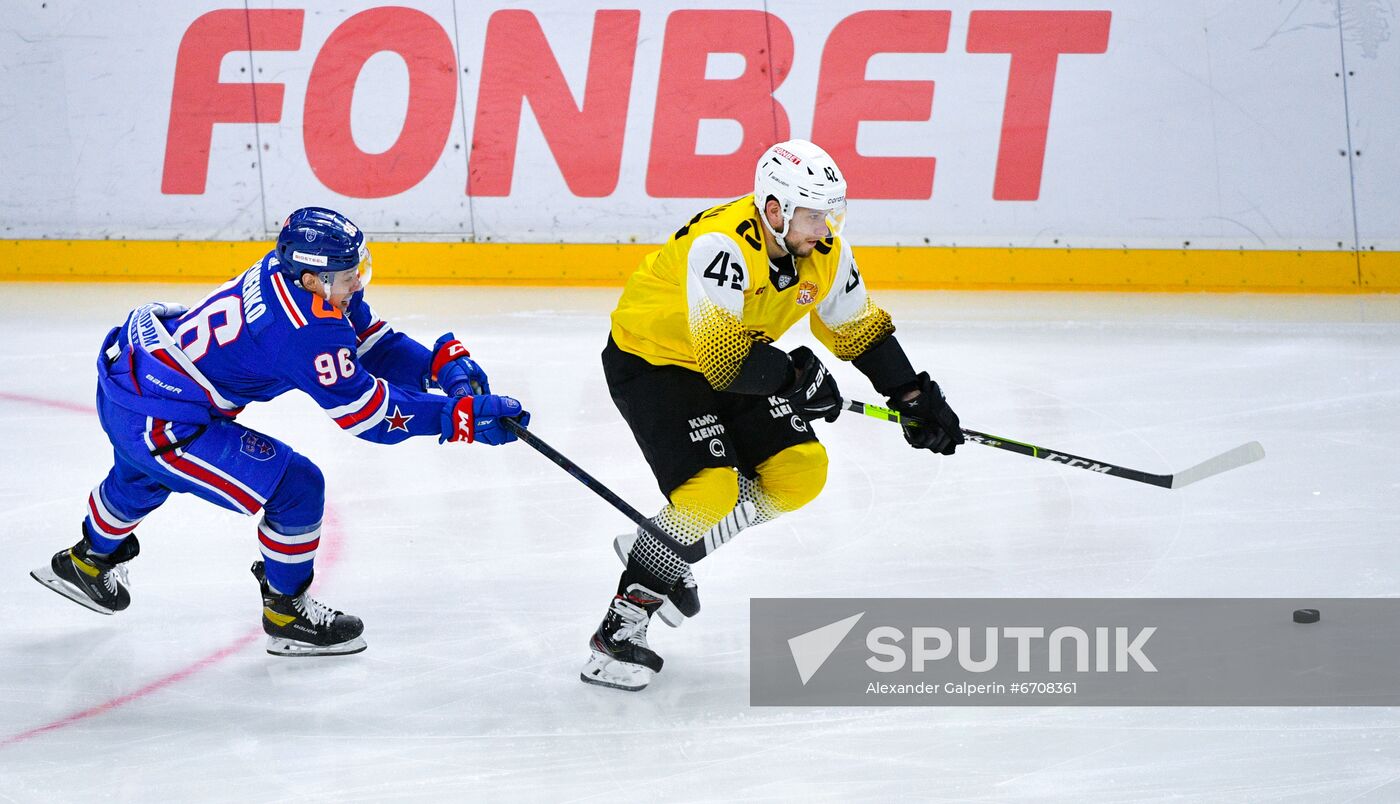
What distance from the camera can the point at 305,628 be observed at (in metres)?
3.41

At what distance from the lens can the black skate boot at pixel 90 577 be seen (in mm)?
3570

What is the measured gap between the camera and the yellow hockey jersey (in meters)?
3.10

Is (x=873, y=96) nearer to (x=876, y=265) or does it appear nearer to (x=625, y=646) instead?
(x=876, y=265)

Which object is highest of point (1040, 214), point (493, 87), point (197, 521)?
point (493, 87)

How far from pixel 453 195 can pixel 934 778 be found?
531cm

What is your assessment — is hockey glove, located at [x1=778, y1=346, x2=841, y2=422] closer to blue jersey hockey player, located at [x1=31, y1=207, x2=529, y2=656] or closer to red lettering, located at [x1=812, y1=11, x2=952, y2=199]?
blue jersey hockey player, located at [x1=31, y1=207, x2=529, y2=656]

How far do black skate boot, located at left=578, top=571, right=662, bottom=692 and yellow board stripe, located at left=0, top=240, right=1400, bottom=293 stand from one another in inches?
167

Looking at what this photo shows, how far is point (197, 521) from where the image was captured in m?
4.36

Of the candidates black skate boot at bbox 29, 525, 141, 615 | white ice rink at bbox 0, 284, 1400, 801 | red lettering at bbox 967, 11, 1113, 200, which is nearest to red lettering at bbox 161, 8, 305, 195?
white ice rink at bbox 0, 284, 1400, 801

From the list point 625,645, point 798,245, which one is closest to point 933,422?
point 798,245

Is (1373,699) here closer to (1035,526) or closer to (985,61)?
(1035,526)

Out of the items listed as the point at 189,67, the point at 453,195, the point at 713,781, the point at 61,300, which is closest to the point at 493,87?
the point at 453,195

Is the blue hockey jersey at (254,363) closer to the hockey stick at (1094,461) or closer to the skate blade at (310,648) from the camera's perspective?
the skate blade at (310,648)

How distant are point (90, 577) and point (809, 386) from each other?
185 cm
